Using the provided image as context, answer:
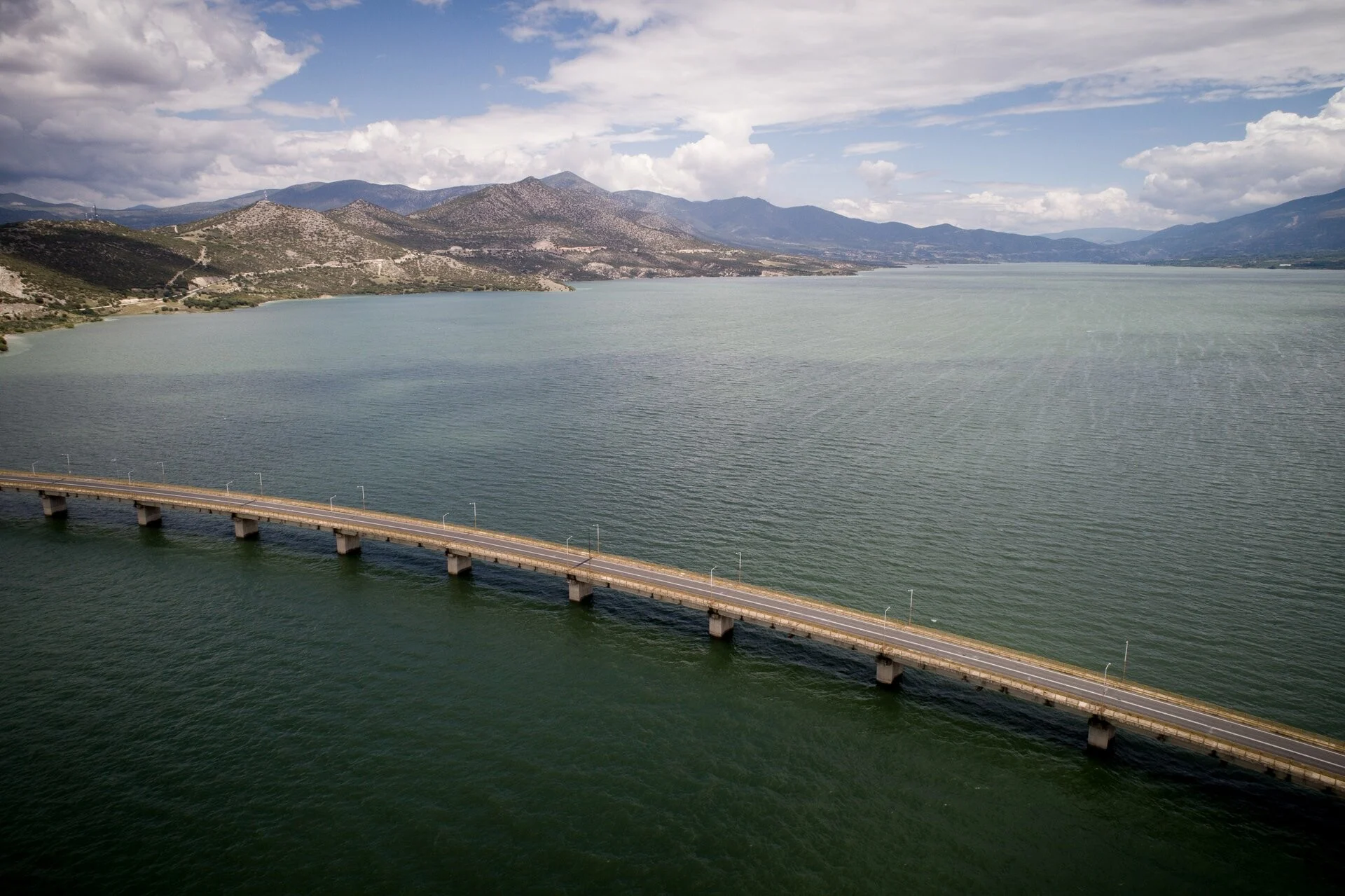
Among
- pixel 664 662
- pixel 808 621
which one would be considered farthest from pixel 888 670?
pixel 664 662

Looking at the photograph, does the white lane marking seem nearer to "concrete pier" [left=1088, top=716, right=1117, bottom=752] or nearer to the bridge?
the bridge

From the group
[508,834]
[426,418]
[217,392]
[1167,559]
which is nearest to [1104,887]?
[508,834]

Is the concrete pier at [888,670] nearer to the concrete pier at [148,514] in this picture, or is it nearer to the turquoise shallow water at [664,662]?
the turquoise shallow water at [664,662]

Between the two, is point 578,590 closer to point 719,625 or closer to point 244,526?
point 719,625

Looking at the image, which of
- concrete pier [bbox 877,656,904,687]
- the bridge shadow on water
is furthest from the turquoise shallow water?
concrete pier [bbox 877,656,904,687]

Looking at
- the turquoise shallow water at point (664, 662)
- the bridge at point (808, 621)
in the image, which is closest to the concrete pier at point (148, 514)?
the bridge at point (808, 621)

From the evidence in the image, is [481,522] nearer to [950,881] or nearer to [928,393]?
[950,881]
